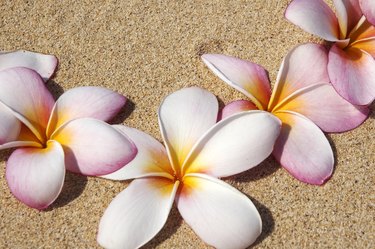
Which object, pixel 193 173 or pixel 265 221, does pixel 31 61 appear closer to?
→ pixel 193 173

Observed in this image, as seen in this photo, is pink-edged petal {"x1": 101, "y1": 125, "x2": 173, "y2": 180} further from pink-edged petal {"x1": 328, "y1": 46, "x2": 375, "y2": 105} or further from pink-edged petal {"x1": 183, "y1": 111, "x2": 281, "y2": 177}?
pink-edged petal {"x1": 328, "y1": 46, "x2": 375, "y2": 105}

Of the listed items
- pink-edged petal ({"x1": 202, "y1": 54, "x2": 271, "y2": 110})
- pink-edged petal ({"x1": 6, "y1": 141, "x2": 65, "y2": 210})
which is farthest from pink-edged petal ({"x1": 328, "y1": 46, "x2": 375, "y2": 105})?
pink-edged petal ({"x1": 6, "y1": 141, "x2": 65, "y2": 210})

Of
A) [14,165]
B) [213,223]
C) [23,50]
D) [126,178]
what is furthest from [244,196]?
[23,50]

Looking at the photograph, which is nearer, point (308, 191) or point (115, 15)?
point (308, 191)

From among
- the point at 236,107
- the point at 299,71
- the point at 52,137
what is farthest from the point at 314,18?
the point at 52,137

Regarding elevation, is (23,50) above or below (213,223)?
above

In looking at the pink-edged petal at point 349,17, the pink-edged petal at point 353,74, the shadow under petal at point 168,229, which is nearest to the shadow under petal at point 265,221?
the shadow under petal at point 168,229

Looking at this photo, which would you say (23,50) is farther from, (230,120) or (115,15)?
(230,120)

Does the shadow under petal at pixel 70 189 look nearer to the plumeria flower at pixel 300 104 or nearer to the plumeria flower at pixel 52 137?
the plumeria flower at pixel 52 137

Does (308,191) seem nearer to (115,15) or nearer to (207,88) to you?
(207,88)
